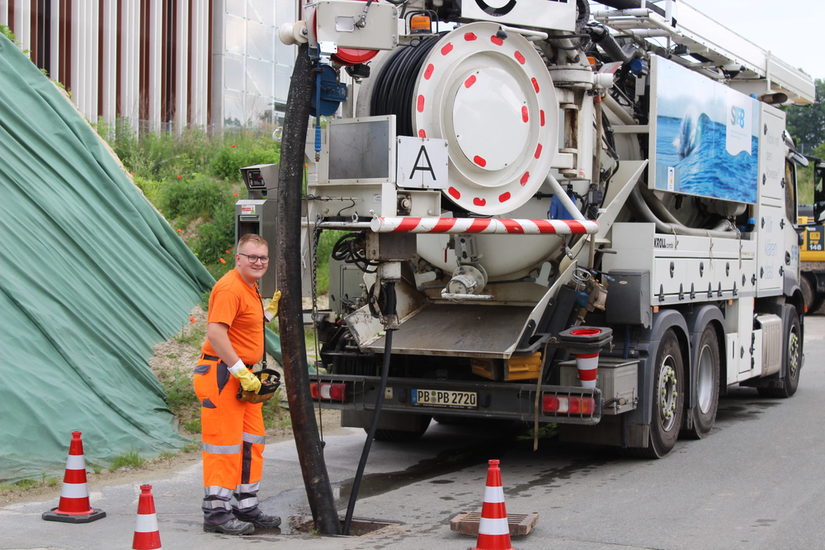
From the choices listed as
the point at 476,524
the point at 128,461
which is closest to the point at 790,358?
the point at 476,524

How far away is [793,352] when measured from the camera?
13.8 m

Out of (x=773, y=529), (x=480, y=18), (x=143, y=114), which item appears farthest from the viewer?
(x=143, y=114)

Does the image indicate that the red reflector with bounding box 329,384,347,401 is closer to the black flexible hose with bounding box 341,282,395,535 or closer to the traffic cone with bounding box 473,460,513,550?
the black flexible hose with bounding box 341,282,395,535

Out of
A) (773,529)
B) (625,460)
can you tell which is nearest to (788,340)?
(625,460)

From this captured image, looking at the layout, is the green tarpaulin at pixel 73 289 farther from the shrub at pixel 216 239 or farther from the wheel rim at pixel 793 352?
the wheel rim at pixel 793 352

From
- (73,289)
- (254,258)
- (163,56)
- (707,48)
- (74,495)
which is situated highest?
(163,56)

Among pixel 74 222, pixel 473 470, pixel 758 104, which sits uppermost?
pixel 758 104

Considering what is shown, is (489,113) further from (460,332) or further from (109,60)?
Answer: (109,60)

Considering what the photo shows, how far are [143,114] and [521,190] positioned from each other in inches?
685

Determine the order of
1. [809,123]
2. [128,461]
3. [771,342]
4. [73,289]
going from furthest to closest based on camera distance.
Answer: [809,123] < [771,342] < [73,289] < [128,461]

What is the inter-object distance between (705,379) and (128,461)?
554 centimetres

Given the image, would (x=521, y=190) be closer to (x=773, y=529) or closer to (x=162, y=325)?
(x=773, y=529)

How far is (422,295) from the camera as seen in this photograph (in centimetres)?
945

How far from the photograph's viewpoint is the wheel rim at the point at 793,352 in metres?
13.6
